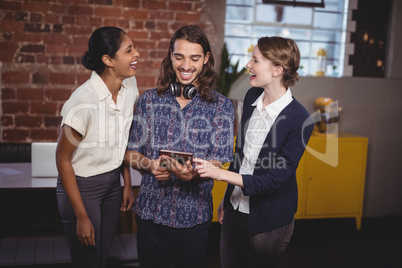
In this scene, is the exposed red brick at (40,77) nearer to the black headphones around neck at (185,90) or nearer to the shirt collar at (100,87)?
the shirt collar at (100,87)

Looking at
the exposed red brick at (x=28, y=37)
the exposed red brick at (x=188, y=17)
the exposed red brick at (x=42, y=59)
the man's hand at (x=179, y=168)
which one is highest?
the exposed red brick at (x=188, y=17)

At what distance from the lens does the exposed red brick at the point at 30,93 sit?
13.2 feet

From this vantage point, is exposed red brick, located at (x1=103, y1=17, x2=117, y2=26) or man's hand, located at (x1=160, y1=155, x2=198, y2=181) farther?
exposed red brick, located at (x1=103, y1=17, x2=117, y2=26)

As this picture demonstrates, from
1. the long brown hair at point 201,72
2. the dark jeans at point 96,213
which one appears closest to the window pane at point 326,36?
the long brown hair at point 201,72

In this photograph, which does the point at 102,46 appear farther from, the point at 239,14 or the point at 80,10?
the point at 239,14

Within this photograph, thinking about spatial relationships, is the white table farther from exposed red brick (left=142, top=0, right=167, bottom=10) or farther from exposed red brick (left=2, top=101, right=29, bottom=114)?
exposed red brick (left=142, top=0, right=167, bottom=10)

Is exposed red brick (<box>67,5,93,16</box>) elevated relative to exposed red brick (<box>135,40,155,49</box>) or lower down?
elevated

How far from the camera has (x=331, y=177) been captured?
4.22 m

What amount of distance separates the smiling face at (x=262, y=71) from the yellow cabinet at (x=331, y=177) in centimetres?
233

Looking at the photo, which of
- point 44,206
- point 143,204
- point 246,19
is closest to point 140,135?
point 143,204

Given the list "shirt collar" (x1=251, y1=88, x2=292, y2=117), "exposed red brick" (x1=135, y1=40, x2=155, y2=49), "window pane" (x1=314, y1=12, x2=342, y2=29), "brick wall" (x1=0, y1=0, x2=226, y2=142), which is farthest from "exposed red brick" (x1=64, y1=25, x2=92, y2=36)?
"shirt collar" (x1=251, y1=88, x2=292, y2=117)

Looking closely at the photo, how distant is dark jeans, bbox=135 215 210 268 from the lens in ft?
5.96

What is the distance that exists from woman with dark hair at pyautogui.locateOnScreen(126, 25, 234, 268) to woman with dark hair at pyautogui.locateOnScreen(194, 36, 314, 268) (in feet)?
0.46

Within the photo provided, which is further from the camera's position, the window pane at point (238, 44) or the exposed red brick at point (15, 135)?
the window pane at point (238, 44)
